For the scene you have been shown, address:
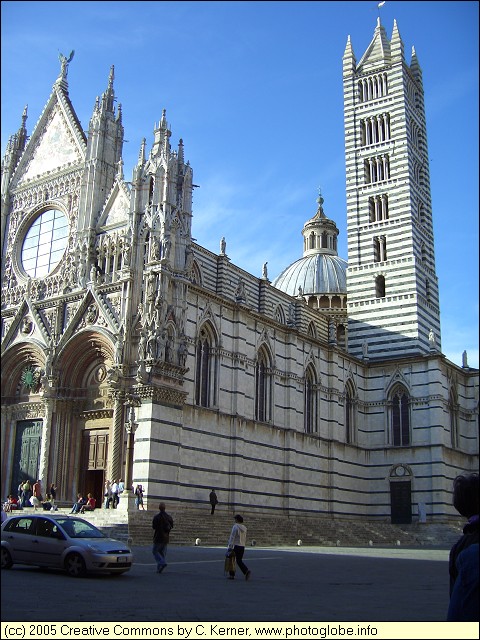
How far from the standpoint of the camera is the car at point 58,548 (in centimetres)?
1382

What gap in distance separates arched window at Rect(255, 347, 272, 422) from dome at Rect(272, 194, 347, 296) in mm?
A: 16170

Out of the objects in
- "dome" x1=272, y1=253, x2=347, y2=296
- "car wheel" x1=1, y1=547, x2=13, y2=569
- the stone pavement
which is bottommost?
the stone pavement

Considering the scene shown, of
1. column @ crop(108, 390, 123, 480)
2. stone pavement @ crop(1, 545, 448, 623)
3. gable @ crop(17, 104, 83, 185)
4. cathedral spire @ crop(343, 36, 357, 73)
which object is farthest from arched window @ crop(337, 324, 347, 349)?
stone pavement @ crop(1, 545, 448, 623)

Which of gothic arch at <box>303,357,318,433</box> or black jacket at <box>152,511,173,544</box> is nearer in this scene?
black jacket at <box>152,511,173,544</box>

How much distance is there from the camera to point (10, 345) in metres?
34.8

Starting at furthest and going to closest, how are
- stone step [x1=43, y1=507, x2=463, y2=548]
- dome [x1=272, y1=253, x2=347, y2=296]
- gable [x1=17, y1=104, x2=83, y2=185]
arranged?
dome [x1=272, y1=253, x2=347, y2=296] < gable [x1=17, y1=104, x2=83, y2=185] < stone step [x1=43, y1=507, x2=463, y2=548]

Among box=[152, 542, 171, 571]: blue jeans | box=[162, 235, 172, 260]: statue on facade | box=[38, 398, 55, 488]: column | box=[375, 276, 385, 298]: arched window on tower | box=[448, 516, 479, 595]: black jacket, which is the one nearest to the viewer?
box=[448, 516, 479, 595]: black jacket

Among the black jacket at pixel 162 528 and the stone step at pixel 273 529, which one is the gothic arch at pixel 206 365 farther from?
the black jacket at pixel 162 528

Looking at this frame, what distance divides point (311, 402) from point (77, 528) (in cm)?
2656

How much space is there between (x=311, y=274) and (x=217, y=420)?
2737 cm

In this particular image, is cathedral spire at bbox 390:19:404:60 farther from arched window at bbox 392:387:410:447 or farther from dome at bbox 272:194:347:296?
arched window at bbox 392:387:410:447

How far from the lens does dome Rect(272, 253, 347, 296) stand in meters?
57.4

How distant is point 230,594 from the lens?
40.2 ft

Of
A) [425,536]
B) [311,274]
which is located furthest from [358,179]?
[425,536]
